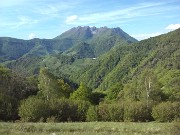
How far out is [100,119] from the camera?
62.0 m

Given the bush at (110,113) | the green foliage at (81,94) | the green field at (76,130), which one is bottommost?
the bush at (110,113)

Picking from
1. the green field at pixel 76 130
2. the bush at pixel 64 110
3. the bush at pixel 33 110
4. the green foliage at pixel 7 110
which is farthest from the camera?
the bush at pixel 64 110

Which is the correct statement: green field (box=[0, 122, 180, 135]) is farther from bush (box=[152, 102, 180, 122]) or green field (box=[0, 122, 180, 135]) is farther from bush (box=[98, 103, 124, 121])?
bush (box=[98, 103, 124, 121])

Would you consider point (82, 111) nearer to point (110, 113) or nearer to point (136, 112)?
point (110, 113)

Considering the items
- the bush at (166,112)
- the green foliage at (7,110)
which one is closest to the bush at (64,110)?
the green foliage at (7,110)

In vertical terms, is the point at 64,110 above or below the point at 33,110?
below

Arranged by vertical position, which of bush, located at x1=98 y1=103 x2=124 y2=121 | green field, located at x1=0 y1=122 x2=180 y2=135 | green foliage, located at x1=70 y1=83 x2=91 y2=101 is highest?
green field, located at x1=0 y1=122 x2=180 y2=135


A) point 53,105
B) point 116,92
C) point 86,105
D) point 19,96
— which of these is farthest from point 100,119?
point 116,92

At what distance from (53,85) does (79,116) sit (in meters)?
26.0

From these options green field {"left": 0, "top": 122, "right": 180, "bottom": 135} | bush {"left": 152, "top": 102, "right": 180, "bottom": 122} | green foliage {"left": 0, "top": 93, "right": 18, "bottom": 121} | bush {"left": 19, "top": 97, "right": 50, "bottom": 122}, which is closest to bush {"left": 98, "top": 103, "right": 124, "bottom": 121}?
bush {"left": 152, "top": 102, "right": 180, "bottom": 122}

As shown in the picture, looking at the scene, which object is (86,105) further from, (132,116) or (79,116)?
(132,116)

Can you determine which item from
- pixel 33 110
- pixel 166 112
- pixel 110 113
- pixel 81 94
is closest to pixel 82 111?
pixel 110 113

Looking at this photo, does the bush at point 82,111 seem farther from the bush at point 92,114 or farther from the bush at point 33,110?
the bush at point 33,110

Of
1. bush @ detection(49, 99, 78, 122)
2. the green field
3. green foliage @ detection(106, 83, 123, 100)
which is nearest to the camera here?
the green field
